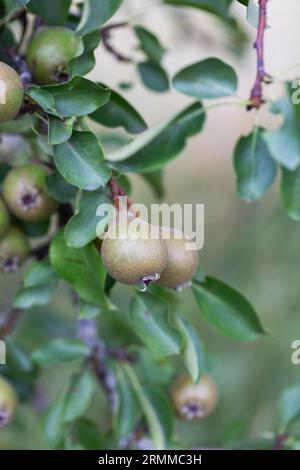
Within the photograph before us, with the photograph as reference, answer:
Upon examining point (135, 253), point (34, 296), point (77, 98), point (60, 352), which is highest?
point (77, 98)

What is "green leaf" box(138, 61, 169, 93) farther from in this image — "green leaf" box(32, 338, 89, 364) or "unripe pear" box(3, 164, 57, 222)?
"green leaf" box(32, 338, 89, 364)

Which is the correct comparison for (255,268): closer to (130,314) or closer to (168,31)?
(168,31)

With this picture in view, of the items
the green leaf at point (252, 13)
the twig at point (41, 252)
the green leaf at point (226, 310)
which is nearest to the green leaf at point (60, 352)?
the twig at point (41, 252)

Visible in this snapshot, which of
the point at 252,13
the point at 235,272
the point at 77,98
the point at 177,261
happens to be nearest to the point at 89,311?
the point at 177,261

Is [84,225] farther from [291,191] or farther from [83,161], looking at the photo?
[291,191]

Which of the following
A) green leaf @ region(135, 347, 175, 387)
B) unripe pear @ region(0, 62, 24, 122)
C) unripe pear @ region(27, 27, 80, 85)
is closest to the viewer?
unripe pear @ region(0, 62, 24, 122)

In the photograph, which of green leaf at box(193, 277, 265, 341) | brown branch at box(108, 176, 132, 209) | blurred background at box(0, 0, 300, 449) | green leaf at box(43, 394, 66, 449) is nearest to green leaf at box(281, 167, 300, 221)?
green leaf at box(193, 277, 265, 341)
